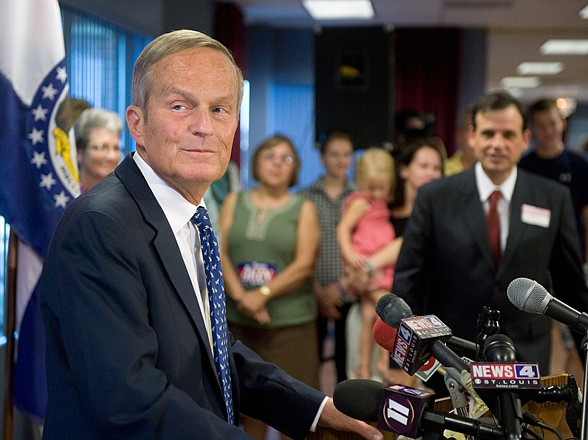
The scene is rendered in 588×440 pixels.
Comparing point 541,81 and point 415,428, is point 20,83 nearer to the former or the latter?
point 415,428

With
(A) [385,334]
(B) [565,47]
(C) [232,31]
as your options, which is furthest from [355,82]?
(B) [565,47]

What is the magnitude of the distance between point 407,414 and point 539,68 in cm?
1375

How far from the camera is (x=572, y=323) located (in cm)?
122

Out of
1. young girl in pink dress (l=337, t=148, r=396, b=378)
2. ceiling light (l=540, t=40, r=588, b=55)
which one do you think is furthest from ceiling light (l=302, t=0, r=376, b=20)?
young girl in pink dress (l=337, t=148, r=396, b=378)

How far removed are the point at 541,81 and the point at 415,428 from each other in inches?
629

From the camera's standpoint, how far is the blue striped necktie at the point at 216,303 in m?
1.46

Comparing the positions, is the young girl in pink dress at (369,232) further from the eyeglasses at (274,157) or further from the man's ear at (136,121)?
the man's ear at (136,121)

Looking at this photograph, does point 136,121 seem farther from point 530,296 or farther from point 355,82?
point 355,82

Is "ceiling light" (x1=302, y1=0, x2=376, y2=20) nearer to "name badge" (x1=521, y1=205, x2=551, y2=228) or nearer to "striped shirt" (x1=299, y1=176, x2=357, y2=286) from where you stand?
"striped shirt" (x1=299, y1=176, x2=357, y2=286)

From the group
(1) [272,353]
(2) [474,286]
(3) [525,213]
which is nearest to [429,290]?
(2) [474,286]

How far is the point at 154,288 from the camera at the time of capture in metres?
1.31

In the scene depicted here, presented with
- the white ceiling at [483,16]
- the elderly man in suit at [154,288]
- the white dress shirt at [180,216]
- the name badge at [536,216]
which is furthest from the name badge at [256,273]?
the white ceiling at [483,16]

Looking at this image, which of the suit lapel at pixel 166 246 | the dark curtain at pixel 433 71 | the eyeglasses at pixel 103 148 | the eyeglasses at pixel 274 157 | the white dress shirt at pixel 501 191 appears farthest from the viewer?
the dark curtain at pixel 433 71

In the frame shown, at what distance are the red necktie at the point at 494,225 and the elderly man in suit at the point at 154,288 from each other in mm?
1219
